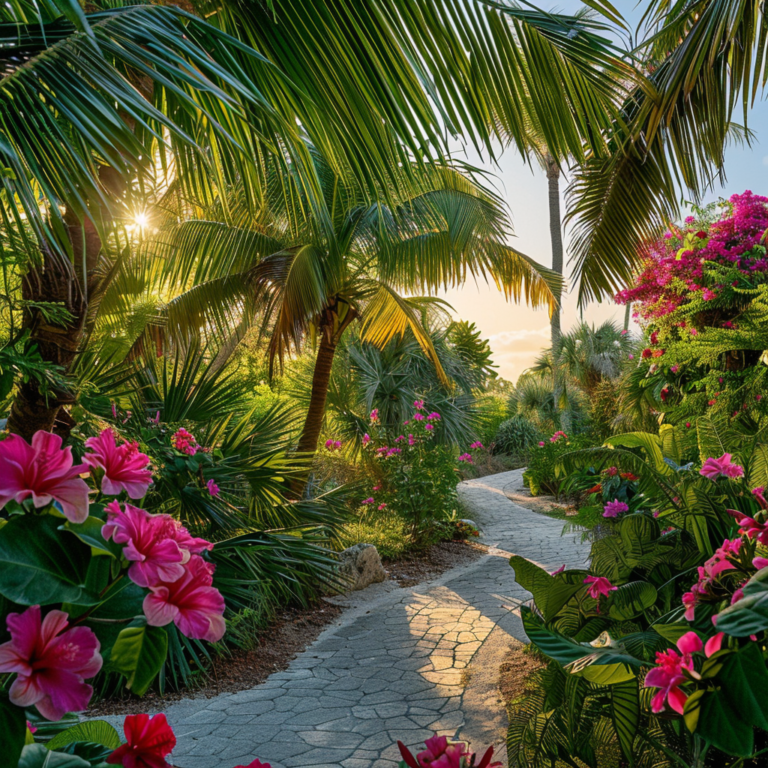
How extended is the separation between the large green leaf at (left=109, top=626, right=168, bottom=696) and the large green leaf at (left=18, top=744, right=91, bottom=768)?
12cm

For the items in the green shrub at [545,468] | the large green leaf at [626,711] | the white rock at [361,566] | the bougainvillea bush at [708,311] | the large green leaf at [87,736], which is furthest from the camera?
the green shrub at [545,468]

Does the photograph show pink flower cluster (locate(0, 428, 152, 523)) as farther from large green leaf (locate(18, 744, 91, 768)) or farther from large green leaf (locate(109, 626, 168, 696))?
large green leaf (locate(18, 744, 91, 768))

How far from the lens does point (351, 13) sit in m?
2.04

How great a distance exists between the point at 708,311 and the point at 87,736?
24.1 feet

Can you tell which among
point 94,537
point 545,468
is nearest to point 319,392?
point 94,537

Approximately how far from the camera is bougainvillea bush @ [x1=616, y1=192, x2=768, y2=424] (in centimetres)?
522

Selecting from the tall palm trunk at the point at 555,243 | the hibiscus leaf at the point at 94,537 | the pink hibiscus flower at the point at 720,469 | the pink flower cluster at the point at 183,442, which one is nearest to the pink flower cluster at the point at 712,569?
the pink hibiscus flower at the point at 720,469

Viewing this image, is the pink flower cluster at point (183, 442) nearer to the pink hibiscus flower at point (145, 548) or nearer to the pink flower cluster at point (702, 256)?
the pink hibiscus flower at point (145, 548)

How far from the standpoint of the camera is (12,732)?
2.47 feet

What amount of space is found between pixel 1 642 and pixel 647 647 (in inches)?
89.0

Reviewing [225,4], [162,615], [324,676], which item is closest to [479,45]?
[225,4]

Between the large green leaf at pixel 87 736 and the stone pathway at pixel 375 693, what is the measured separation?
2723 millimetres

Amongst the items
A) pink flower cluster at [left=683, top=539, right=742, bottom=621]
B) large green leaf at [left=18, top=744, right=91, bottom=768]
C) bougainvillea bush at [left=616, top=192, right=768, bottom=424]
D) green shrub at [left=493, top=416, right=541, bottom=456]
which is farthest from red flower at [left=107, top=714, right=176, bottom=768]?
green shrub at [left=493, top=416, right=541, bottom=456]

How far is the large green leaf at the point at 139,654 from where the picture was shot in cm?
82
